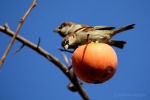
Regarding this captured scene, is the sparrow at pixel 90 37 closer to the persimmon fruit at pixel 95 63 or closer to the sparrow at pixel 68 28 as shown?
the sparrow at pixel 68 28

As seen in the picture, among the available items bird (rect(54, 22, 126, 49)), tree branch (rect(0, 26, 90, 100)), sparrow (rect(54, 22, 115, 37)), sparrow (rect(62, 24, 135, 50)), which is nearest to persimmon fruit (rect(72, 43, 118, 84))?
tree branch (rect(0, 26, 90, 100))

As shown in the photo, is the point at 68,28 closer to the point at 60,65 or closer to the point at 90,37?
the point at 90,37

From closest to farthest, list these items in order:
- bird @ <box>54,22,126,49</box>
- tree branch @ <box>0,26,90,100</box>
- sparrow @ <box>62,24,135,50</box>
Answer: tree branch @ <box>0,26,90,100</box>
sparrow @ <box>62,24,135,50</box>
bird @ <box>54,22,126,49</box>

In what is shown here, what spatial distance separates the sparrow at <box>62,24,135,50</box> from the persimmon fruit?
2.41 ft

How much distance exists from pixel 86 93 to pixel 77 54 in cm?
43

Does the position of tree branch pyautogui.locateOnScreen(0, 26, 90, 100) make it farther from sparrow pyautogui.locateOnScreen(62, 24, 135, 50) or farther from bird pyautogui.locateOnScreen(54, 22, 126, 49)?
bird pyautogui.locateOnScreen(54, 22, 126, 49)

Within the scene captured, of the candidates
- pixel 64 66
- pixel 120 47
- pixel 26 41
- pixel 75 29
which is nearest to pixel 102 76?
pixel 64 66

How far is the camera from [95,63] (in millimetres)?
2113

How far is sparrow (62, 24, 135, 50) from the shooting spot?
3.05m

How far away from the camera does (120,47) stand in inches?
127

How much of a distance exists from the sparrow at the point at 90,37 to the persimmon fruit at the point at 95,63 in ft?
2.41

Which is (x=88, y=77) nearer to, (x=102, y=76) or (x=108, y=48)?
(x=102, y=76)

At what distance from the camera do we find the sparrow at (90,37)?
3.05 meters

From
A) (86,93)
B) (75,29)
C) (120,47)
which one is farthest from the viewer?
(75,29)
